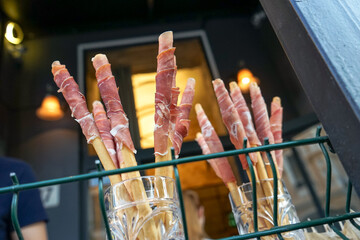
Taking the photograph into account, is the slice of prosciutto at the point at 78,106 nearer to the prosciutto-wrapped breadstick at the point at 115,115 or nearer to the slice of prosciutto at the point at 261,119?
the prosciutto-wrapped breadstick at the point at 115,115

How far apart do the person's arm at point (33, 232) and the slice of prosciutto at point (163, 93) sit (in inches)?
30.3

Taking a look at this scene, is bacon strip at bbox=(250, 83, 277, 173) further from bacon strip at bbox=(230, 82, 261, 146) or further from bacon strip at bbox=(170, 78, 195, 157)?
bacon strip at bbox=(170, 78, 195, 157)

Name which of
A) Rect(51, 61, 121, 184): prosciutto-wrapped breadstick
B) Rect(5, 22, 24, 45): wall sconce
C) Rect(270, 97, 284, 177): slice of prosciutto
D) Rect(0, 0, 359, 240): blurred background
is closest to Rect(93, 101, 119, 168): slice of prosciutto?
Rect(51, 61, 121, 184): prosciutto-wrapped breadstick

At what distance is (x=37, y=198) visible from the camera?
3.60 ft

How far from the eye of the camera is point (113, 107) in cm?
50

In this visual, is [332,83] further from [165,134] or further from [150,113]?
[150,113]

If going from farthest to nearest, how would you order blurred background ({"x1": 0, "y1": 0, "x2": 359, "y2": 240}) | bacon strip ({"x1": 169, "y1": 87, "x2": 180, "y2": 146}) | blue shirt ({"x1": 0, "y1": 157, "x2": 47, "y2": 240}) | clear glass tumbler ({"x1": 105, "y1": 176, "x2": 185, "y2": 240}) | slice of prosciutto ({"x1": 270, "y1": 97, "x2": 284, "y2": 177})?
blurred background ({"x1": 0, "y1": 0, "x2": 359, "y2": 240})
blue shirt ({"x1": 0, "y1": 157, "x2": 47, "y2": 240})
slice of prosciutto ({"x1": 270, "y1": 97, "x2": 284, "y2": 177})
bacon strip ({"x1": 169, "y1": 87, "x2": 180, "y2": 146})
clear glass tumbler ({"x1": 105, "y1": 176, "x2": 185, "y2": 240})

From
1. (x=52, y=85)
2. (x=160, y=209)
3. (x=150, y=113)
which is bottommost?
(x=160, y=209)

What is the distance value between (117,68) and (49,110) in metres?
0.58

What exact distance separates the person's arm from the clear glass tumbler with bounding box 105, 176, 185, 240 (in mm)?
714

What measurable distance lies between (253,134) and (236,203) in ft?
0.46

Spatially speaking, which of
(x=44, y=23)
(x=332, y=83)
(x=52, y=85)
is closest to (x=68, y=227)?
(x=52, y=85)

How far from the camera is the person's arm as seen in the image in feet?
3.29

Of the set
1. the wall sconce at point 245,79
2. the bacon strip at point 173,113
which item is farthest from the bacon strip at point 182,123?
the wall sconce at point 245,79
